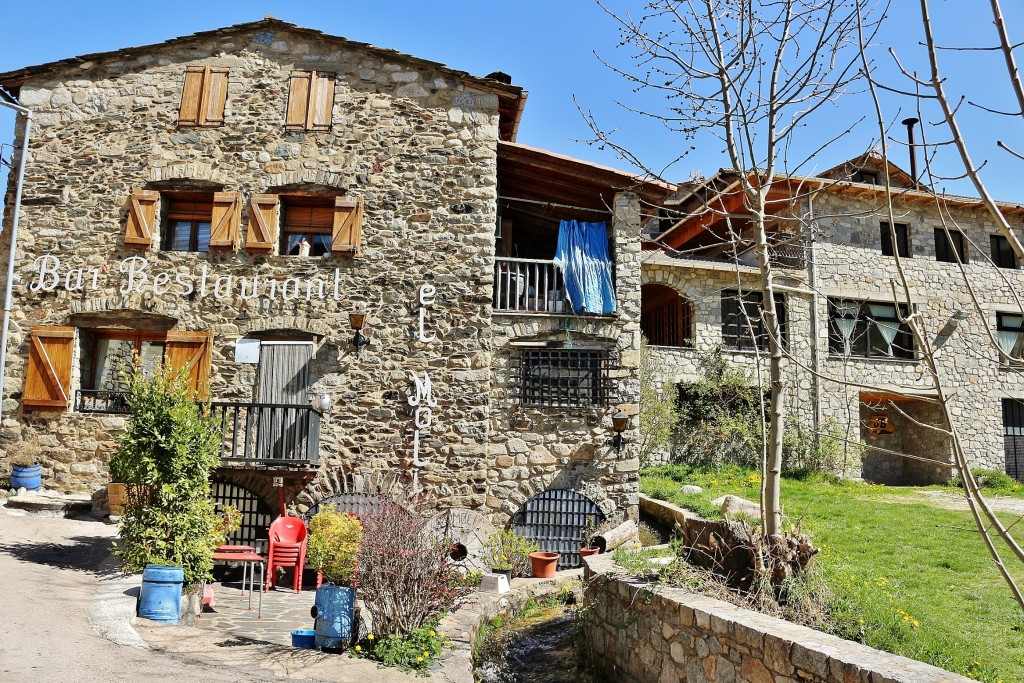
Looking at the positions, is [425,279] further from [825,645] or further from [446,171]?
[825,645]

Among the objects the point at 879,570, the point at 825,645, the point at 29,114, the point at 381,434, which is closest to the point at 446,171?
the point at 381,434

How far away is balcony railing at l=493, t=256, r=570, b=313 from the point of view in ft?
42.4

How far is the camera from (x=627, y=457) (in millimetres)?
12594

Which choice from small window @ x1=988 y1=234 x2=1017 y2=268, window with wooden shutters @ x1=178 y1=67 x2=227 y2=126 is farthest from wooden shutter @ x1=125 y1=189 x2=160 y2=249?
small window @ x1=988 y1=234 x2=1017 y2=268

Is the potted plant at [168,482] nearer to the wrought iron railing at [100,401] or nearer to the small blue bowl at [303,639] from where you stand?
the small blue bowl at [303,639]

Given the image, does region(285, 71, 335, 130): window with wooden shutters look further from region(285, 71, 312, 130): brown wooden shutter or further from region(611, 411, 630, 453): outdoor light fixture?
region(611, 411, 630, 453): outdoor light fixture

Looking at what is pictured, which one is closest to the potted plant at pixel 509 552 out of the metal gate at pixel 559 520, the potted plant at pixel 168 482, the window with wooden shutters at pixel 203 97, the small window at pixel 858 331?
the metal gate at pixel 559 520

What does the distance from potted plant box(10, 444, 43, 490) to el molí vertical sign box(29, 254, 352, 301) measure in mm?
2607

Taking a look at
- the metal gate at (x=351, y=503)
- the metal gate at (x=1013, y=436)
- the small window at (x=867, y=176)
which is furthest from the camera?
the small window at (x=867, y=176)

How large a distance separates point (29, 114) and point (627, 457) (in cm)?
1128

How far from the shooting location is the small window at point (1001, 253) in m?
19.8

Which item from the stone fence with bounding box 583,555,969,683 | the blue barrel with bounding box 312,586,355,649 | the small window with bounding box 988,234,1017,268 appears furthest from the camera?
the small window with bounding box 988,234,1017,268

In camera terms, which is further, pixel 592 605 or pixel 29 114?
pixel 29 114

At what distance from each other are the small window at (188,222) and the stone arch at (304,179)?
1.05 metres
